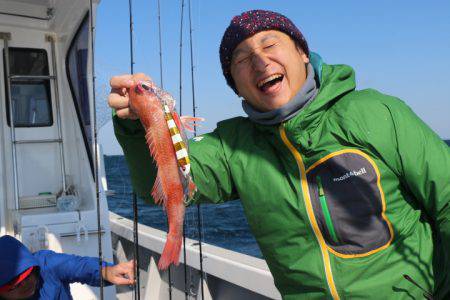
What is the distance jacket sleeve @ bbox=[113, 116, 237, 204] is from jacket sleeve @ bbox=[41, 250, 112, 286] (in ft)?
5.56

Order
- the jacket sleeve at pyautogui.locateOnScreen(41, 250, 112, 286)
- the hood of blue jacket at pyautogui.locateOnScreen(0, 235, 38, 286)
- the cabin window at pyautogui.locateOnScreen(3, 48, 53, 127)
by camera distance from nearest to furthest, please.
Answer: the hood of blue jacket at pyautogui.locateOnScreen(0, 235, 38, 286) < the jacket sleeve at pyautogui.locateOnScreen(41, 250, 112, 286) < the cabin window at pyautogui.locateOnScreen(3, 48, 53, 127)

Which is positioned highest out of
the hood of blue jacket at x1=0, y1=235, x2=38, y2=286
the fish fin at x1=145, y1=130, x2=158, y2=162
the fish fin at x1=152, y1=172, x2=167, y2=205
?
the fish fin at x1=145, y1=130, x2=158, y2=162

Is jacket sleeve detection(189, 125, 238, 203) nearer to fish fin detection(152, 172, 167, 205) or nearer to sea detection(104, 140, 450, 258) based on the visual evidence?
fish fin detection(152, 172, 167, 205)

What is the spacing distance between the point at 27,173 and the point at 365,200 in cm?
491

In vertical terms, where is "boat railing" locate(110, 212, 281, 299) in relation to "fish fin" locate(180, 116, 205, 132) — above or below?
below

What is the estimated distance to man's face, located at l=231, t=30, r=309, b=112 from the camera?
1.82 metres

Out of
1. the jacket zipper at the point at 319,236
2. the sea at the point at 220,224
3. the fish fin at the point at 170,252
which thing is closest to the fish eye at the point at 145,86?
the fish fin at the point at 170,252

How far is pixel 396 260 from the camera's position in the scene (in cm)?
175

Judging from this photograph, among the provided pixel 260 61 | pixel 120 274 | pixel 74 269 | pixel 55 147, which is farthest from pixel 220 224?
pixel 260 61

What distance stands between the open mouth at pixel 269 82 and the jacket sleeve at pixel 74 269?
2.16 metres

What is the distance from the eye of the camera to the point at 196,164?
74.9 inches

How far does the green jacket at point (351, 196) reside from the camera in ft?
5.60

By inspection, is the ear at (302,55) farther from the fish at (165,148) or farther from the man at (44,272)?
the man at (44,272)

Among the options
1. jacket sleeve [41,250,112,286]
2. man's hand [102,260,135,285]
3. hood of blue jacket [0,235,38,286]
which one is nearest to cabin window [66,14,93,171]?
jacket sleeve [41,250,112,286]
